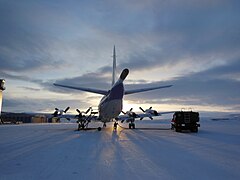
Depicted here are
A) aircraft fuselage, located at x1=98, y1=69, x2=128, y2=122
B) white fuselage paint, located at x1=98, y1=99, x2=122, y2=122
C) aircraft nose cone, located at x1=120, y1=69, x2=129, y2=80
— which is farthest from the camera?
white fuselage paint, located at x1=98, y1=99, x2=122, y2=122

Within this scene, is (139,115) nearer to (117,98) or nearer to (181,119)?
(181,119)

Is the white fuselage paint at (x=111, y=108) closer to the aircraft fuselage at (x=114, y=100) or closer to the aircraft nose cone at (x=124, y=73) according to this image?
the aircraft fuselage at (x=114, y=100)

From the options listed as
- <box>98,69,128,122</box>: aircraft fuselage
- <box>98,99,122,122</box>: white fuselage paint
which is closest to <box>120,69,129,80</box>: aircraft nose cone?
<box>98,69,128,122</box>: aircraft fuselage

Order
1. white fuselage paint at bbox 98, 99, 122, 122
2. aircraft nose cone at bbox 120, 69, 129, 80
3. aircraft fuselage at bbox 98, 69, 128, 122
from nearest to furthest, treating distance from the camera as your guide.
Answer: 1. aircraft nose cone at bbox 120, 69, 129, 80
2. aircraft fuselage at bbox 98, 69, 128, 122
3. white fuselage paint at bbox 98, 99, 122, 122

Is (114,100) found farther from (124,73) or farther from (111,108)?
(124,73)

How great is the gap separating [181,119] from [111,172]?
2027 cm

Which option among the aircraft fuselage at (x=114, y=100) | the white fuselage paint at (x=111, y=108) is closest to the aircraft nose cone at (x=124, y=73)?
the aircraft fuselage at (x=114, y=100)

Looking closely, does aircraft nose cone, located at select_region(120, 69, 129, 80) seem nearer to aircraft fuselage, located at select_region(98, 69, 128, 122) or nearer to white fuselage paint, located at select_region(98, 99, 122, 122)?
aircraft fuselage, located at select_region(98, 69, 128, 122)

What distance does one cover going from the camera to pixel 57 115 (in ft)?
103

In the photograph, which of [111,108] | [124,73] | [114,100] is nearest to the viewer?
[124,73]

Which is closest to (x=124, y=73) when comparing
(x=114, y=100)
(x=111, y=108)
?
(x=114, y=100)

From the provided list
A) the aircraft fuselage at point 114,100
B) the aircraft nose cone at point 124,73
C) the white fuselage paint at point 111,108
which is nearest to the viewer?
the aircraft nose cone at point 124,73

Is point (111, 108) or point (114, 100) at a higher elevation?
point (114, 100)

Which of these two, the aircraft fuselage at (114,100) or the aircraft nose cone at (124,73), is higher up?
the aircraft nose cone at (124,73)
